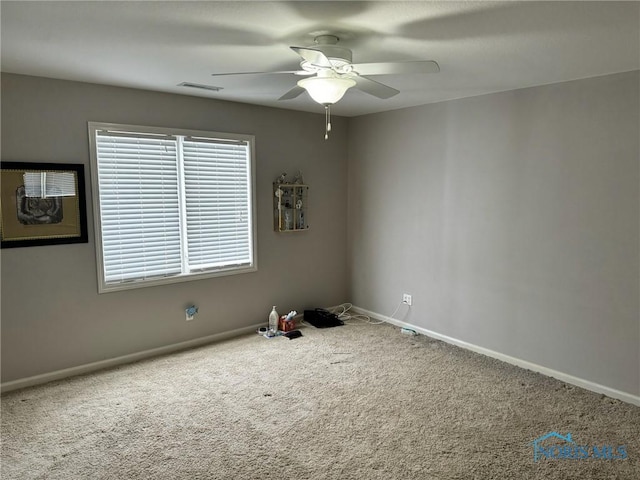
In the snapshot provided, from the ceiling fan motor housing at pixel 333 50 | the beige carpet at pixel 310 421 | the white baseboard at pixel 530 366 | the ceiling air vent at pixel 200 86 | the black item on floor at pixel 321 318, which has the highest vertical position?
the ceiling air vent at pixel 200 86

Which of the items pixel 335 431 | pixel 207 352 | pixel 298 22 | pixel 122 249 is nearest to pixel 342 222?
pixel 207 352

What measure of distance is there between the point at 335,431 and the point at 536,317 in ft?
6.64

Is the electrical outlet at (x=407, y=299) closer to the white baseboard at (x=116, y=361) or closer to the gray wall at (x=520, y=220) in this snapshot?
the gray wall at (x=520, y=220)

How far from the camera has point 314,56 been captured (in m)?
2.17

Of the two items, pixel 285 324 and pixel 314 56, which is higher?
pixel 314 56

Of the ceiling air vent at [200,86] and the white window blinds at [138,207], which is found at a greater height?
the ceiling air vent at [200,86]

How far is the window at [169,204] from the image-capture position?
143 inches

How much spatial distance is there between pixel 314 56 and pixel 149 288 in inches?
106

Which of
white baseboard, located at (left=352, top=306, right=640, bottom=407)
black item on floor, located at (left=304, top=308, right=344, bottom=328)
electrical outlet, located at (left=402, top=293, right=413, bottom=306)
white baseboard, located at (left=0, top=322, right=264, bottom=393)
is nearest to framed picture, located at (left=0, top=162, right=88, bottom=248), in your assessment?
white baseboard, located at (left=0, top=322, right=264, bottom=393)

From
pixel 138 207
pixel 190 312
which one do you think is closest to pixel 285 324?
pixel 190 312

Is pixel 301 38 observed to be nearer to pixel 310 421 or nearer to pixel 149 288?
pixel 310 421

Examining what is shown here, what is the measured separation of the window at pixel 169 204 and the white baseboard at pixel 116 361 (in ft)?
2.06

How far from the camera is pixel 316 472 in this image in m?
2.38

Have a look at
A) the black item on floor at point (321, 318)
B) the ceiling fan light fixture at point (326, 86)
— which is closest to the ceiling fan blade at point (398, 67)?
the ceiling fan light fixture at point (326, 86)
